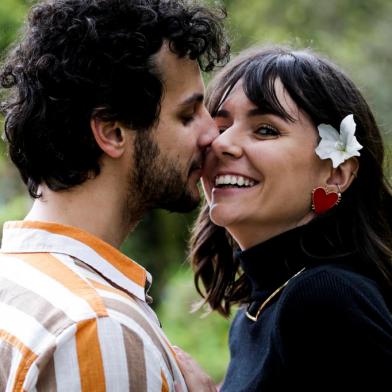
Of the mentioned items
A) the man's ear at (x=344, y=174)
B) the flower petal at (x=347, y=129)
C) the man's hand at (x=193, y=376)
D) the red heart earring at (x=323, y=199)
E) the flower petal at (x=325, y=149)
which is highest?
the flower petal at (x=347, y=129)

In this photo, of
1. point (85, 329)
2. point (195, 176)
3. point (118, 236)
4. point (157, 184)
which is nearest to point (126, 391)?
point (85, 329)

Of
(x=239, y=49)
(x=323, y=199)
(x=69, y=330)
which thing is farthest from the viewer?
(x=239, y=49)

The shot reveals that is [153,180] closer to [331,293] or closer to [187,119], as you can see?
[187,119]

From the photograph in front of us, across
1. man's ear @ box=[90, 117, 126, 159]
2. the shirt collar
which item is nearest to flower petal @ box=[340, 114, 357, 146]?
man's ear @ box=[90, 117, 126, 159]

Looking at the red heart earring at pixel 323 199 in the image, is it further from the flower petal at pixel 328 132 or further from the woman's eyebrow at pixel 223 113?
the woman's eyebrow at pixel 223 113

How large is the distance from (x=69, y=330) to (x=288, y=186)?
113 cm

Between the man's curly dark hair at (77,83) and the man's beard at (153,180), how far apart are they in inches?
2.5

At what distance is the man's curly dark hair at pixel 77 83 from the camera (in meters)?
2.22

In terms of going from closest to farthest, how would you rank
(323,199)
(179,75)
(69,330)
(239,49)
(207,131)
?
(69,330), (179,75), (207,131), (323,199), (239,49)

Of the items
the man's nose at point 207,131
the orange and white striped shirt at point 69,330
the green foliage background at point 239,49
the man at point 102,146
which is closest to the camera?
the orange and white striped shirt at point 69,330

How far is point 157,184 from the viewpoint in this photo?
7.68 ft

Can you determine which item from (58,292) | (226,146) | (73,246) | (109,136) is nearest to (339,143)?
(226,146)

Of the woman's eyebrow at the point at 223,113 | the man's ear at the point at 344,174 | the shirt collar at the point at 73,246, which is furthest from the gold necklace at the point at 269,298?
the shirt collar at the point at 73,246

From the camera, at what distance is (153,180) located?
2.32m
